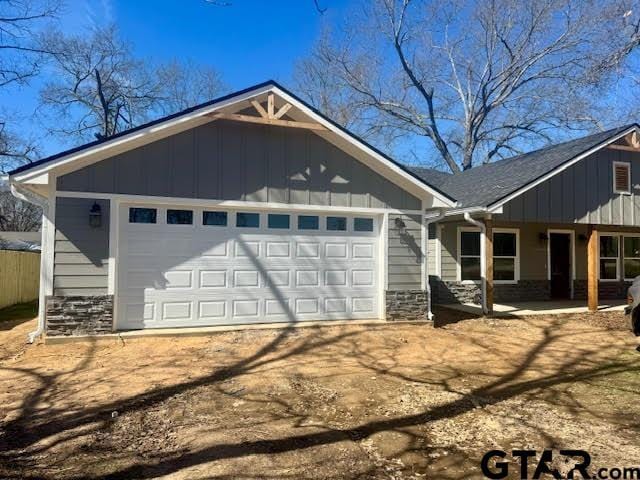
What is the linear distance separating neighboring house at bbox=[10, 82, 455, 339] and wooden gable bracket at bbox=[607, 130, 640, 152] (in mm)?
6212

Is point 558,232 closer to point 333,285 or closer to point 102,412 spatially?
point 333,285

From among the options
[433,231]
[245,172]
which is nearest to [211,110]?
[245,172]

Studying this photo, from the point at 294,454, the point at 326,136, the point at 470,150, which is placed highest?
the point at 470,150

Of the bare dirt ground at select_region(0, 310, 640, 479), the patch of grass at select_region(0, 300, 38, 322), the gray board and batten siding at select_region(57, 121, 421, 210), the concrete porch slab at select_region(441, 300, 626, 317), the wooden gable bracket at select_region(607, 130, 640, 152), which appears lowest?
the bare dirt ground at select_region(0, 310, 640, 479)

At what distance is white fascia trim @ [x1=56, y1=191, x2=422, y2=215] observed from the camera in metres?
7.95

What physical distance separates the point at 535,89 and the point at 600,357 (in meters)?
22.4

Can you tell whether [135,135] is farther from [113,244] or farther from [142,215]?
[113,244]

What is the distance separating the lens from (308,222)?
9453mm

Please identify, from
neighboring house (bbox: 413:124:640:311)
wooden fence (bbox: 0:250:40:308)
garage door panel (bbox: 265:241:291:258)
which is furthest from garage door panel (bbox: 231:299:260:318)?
wooden fence (bbox: 0:250:40:308)

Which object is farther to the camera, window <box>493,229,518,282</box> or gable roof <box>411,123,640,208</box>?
window <box>493,229,518,282</box>

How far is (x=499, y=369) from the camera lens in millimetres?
6910

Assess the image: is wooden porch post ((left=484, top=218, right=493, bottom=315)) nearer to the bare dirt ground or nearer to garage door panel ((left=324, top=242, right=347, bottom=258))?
the bare dirt ground

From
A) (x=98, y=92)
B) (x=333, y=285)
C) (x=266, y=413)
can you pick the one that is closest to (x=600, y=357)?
(x=333, y=285)

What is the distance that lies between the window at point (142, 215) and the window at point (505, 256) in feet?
32.3
